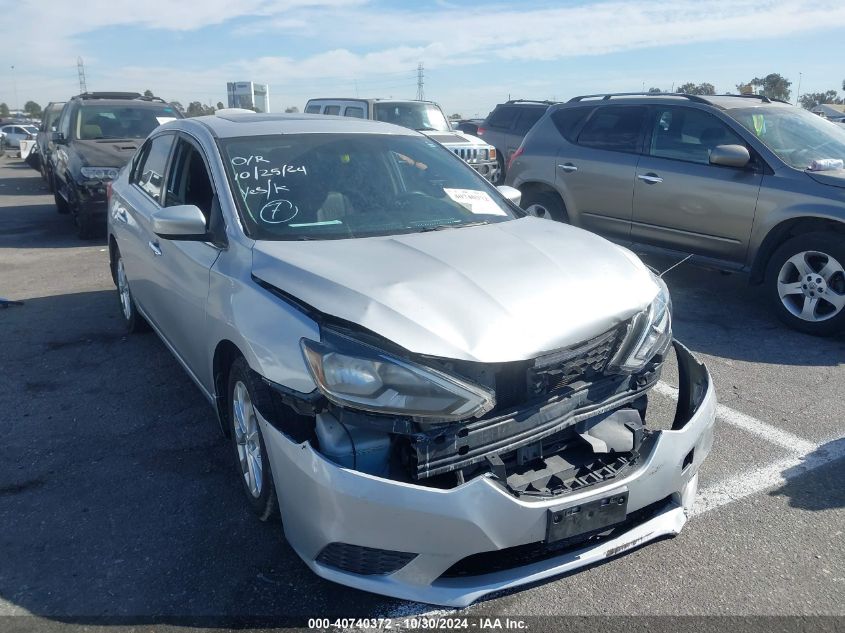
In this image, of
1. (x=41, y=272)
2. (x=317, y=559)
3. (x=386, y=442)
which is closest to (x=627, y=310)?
(x=386, y=442)

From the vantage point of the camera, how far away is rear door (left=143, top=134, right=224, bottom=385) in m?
3.55

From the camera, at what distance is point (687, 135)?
6.80 metres

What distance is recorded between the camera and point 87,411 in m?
4.52

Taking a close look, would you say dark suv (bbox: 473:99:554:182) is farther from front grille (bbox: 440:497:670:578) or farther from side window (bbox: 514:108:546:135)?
front grille (bbox: 440:497:670:578)

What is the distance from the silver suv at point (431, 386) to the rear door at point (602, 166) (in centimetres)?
373

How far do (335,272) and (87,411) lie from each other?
2.52 m

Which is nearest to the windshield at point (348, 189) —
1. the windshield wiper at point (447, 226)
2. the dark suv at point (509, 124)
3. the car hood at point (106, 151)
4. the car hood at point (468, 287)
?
the windshield wiper at point (447, 226)

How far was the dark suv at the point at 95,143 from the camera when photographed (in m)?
9.98

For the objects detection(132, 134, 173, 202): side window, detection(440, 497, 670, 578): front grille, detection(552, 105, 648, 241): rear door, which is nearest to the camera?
detection(440, 497, 670, 578): front grille

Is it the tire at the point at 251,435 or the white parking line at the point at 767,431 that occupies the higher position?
the tire at the point at 251,435

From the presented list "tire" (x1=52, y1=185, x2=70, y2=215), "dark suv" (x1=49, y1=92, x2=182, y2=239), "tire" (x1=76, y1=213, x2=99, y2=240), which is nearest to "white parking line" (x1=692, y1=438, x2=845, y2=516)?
"dark suv" (x1=49, y1=92, x2=182, y2=239)

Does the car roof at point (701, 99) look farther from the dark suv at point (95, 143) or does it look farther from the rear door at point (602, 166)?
the dark suv at point (95, 143)

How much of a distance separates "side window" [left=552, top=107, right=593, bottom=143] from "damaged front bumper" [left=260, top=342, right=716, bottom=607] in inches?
224

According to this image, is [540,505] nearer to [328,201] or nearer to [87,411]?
[328,201]
